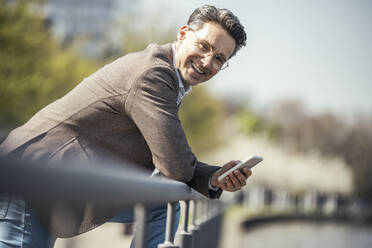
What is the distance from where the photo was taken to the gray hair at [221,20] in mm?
2127

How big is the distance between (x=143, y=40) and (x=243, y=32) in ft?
56.2

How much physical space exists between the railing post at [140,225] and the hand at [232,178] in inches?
33.8

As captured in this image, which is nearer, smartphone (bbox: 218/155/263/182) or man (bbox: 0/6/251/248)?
man (bbox: 0/6/251/248)

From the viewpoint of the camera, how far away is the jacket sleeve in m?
1.86

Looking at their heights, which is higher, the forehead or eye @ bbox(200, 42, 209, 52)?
the forehead

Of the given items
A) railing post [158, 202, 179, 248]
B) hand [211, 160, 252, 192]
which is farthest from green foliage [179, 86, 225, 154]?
railing post [158, 202, 179, 248]

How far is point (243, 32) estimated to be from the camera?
7.17 ft

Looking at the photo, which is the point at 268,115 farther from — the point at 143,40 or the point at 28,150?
the point at 28,150

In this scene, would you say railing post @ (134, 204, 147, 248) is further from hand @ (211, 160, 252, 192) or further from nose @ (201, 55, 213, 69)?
nose @ (201, 55, 213, 69)

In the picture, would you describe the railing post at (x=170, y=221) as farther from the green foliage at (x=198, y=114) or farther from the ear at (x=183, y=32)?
the green foliage at (x=198, y=114)

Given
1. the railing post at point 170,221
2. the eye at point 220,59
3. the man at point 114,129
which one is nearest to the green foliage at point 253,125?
the eye at point 220,59

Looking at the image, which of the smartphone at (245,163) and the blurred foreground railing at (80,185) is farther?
the smartphone at (245,163)

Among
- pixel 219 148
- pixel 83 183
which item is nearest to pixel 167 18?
pixel 219 148

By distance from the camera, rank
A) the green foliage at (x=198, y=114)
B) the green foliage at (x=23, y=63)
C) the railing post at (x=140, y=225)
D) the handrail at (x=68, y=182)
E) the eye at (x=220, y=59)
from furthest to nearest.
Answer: the green foliage at (x=198, y=114) < the green foliage at (x=23, y=63) < the eye at (x=220, y=59) < the railing post at (x=140, y=225) < the handrail at (x=68, y=182)
